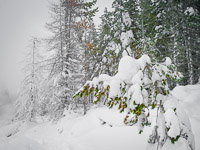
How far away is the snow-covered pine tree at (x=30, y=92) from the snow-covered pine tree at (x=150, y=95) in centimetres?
1459

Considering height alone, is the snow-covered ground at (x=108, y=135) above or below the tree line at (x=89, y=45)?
below

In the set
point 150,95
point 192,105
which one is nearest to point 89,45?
point 192,105

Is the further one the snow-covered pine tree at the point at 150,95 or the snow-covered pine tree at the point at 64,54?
the snow-covered pine tree at the point at 64,54

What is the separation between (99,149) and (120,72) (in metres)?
4.95

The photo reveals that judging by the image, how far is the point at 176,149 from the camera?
186cm

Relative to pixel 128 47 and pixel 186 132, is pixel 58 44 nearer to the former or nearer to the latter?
pixel 128 47

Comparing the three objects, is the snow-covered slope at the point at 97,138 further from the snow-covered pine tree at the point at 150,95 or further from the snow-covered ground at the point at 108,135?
the snow-covered pine tree at the point at 150,95

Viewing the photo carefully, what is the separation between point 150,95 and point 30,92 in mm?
16651

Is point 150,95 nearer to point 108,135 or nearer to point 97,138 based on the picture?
point 108,135

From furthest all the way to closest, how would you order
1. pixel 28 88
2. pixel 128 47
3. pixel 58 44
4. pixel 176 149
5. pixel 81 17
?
pixel 28 88 → pixel 81 17 → pixel 58 44 → pixel 128 47 → pixel 176 149

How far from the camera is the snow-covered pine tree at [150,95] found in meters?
1.87

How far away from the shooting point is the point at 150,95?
224cm

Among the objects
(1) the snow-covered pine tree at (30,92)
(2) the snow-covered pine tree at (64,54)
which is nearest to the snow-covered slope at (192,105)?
(2) the snow-covered pine tree at (64,54)

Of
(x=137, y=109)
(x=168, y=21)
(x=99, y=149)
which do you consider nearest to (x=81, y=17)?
(x=168, y=21)
